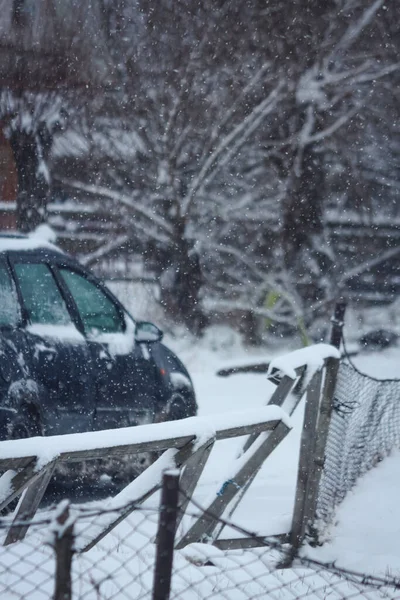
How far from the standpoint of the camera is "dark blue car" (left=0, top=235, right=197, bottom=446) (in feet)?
18.1

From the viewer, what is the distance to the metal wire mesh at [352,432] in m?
5.67

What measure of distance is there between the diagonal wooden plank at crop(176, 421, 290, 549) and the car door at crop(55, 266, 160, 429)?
1.77 meters

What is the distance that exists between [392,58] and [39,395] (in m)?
10.7

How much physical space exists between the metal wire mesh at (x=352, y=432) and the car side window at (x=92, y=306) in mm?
1914

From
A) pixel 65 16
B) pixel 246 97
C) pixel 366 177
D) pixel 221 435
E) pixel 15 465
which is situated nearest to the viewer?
pixel 15 465

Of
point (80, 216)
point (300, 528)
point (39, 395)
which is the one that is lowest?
point (300, 528)

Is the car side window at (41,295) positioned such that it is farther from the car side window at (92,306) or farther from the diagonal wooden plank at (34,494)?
the diagonal wooden plank at (34,494)

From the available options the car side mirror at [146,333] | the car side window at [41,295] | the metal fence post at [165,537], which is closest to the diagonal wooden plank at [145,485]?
the metal fence post at [165,537]

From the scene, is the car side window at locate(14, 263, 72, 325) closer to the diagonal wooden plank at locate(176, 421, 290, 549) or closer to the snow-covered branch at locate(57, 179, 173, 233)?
the diagonal wooden plank at locate(176, 421, 290, 549)

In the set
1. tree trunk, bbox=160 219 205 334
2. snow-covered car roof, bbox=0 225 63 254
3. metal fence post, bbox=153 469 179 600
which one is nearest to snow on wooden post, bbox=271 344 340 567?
snow-covered car roof, bbox=0 225 63 254

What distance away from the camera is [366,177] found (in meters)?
15.1

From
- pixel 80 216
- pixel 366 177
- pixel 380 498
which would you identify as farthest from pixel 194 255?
pixel 380 498

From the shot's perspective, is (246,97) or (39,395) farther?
(246,97)

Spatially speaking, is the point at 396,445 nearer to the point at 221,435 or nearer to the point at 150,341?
the point at 150,341
